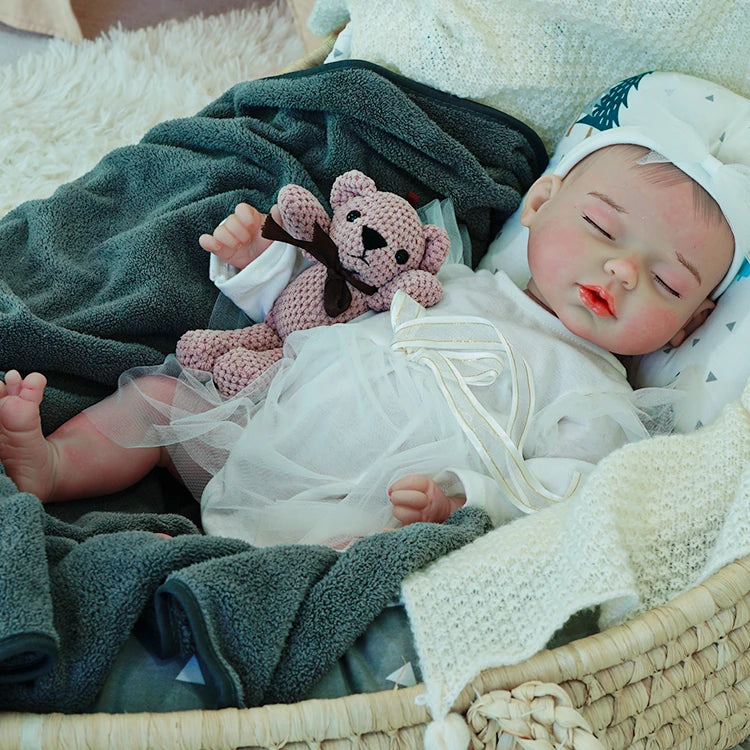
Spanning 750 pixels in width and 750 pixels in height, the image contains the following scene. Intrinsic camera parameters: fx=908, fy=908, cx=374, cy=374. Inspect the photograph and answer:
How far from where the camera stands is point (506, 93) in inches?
50.6

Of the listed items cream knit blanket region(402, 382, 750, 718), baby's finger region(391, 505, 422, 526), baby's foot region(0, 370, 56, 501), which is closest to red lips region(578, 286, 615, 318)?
cream knit blanket region(402, 382, 750, 718)

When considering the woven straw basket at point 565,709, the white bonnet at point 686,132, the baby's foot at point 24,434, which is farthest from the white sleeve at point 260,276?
the woven straw basket at point 565,709

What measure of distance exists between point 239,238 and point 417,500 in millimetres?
426

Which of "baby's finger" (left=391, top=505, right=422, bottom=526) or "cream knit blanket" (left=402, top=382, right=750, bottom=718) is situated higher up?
"cream knit blanket" (left=402, top=382, right=750, bottom=718)

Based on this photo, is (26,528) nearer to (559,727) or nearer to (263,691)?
(263,691)

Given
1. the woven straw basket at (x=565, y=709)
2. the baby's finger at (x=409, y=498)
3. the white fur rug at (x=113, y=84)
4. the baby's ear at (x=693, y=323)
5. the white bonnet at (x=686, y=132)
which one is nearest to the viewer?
the woven straw basket at (x=565, y=709)

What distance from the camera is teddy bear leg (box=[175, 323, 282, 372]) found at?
1079 mm

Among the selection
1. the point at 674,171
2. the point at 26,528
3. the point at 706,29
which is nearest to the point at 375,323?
the point at 674,171

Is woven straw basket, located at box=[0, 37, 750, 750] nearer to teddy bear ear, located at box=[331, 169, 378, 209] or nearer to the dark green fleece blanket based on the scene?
the dark green fleece blanket

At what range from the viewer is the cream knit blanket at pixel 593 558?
0.69 meters

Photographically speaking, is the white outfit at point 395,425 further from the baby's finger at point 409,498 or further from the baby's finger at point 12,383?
the baby's finger at point 12,383

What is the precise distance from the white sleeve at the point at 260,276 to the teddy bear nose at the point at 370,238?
0.13 m

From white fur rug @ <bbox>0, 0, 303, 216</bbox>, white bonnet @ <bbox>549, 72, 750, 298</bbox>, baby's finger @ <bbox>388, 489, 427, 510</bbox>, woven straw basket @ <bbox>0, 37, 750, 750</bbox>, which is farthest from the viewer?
white fur rug @ <bbox>0, 0, 303, 216</bbox>

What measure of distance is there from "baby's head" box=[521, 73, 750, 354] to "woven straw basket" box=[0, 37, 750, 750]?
369mm
